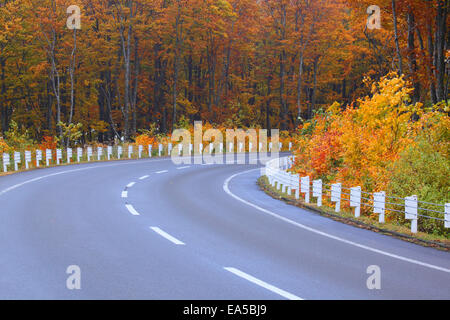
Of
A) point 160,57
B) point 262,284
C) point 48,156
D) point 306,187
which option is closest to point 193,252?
point 262,284

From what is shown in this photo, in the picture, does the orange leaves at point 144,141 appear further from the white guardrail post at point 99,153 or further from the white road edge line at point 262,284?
the white road edge line at point 262,284

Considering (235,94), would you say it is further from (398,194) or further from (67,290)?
(67,290)

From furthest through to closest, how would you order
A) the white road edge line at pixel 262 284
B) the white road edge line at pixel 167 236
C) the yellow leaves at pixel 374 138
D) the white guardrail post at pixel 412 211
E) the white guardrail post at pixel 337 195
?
the yellow leaves at pixel 374 138 < the white guardrail post at pixel 337 195 < the white guardrail post at pixel 412 211 < the white road edge line at pixel 167 236 < the white road edge line at pixel 262 284

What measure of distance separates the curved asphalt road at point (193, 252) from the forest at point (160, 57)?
25.4 m

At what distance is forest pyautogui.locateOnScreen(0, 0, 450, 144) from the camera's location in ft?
146

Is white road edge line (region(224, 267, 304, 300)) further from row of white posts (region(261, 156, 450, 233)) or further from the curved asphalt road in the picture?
row of white posts (region(261, 156, 450, 233))

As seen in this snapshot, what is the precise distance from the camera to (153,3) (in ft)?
149

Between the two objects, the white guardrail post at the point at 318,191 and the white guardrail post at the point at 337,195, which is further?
the white guardrail post at the point at 318,191

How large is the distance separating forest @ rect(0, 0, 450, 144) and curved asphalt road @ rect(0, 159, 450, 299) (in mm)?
25392

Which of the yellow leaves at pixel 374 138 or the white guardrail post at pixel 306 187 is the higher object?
the yellow leaves at pixel 374 138

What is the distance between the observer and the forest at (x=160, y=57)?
44.5 meters

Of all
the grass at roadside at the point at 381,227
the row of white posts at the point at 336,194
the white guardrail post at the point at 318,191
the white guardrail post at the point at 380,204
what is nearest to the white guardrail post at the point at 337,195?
the row of white posts at the point at 336,194

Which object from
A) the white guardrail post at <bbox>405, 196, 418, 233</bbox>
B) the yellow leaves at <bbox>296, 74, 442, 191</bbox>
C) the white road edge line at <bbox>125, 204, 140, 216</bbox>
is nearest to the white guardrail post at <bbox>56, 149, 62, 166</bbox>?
the white road edge line at <bbox>125, 204, 140, 216</bbox>
